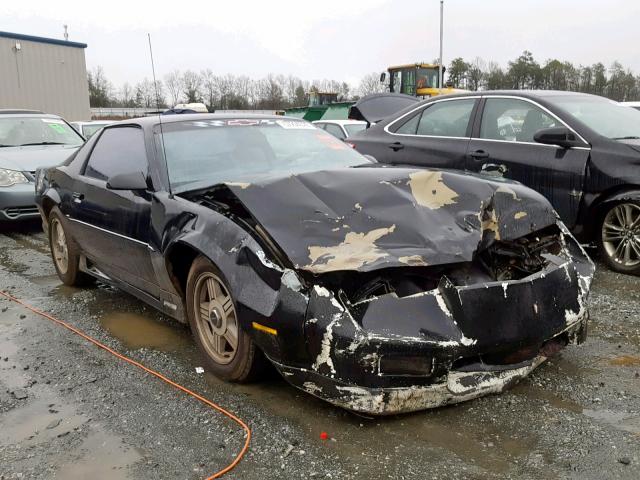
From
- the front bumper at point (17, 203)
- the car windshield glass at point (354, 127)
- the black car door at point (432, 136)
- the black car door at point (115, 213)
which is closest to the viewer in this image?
the black car door at point (115, 213)

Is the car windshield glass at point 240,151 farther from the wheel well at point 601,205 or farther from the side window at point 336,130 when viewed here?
the side window at point 336,130

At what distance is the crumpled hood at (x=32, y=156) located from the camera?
7.88 metres

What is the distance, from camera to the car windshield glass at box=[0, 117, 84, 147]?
347 inches

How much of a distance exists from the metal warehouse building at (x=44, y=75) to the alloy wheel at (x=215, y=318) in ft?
71.5

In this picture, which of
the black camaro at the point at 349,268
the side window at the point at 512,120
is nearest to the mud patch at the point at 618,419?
the black camaro at the point at 349,268

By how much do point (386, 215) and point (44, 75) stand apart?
23.5m

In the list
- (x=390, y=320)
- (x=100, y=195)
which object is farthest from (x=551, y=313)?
(x=100, y=195)

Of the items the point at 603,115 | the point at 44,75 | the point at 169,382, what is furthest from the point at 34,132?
the point at 44,75

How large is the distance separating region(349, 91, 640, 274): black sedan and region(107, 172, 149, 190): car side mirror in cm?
265

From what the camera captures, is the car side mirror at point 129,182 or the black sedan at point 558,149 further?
the black sedan at point 558,149

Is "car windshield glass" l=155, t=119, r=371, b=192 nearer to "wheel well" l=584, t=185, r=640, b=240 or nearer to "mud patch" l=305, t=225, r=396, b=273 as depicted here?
"mud patch" l=305, t=225, r=396, b=273

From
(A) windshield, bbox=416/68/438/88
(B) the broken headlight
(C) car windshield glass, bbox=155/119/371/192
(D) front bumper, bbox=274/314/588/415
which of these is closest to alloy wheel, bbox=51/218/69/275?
(C) car windshield glass, bbox=155/119/371/192

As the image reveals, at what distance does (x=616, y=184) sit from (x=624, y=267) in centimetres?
70

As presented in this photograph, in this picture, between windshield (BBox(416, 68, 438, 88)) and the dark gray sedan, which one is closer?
the dark gray sedan
